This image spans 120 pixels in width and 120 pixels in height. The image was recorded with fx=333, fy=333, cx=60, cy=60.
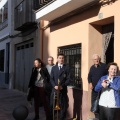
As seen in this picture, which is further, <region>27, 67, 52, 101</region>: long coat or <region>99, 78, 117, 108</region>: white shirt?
<region>27, 67, 52, 101</region>: long coat

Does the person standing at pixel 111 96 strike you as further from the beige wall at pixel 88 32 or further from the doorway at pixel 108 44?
the doorway at pixel 108 44

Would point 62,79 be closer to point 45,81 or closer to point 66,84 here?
point 66,84

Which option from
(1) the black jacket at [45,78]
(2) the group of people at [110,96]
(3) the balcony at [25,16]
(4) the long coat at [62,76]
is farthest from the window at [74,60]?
(3) the balcony at [25,16]

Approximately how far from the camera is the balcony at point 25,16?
50.8 ft

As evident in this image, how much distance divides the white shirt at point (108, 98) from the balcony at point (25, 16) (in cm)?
949

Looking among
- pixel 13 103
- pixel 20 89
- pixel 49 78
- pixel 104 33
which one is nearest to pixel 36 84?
pixel 49 78

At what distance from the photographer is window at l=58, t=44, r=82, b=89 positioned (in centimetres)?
1039

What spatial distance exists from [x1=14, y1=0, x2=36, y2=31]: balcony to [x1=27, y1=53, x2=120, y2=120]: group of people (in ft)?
19.7

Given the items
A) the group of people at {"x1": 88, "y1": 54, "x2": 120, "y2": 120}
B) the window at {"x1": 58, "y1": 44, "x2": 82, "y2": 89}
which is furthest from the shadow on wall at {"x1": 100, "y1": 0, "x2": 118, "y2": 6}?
the group of people at {"x1": 88, "y1": 54, "x2": 120, "y2": 120}

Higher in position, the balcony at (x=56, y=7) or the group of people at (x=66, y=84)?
the balcony at (x=56, y=7)

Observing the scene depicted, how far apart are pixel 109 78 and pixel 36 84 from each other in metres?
3.93

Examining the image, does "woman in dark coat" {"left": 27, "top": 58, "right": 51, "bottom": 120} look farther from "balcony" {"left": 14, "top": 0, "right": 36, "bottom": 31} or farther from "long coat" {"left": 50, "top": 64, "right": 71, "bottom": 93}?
"balcony" {"left": 14, "top": 0, "right": 36, "bottom": 31}

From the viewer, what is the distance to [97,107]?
6285mm

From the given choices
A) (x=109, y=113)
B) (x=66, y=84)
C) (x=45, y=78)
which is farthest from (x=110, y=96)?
(x=45, y=78)
